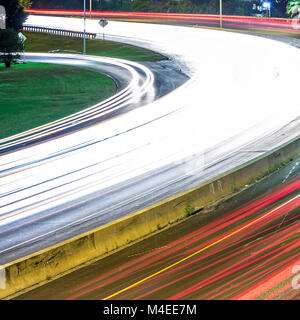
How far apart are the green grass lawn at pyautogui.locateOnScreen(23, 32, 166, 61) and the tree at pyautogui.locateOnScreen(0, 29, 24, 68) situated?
340 inches

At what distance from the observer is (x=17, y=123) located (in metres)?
29.4

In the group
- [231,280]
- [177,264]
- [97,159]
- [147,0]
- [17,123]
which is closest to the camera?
[231,280]

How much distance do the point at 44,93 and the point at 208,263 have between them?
83.3ft

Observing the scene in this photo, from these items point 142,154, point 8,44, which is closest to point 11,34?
point 8,44

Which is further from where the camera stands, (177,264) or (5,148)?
(5,148)

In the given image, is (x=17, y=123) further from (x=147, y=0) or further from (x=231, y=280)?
(x=147, y=0)

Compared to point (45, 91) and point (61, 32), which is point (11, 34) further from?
point (61, 32)

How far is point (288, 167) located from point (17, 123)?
14.2 meters

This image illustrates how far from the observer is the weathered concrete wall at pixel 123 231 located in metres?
12.4

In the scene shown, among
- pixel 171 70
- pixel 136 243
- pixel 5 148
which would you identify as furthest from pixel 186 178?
pixel 171 70

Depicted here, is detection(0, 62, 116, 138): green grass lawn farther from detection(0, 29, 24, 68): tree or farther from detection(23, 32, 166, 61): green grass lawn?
detection(23, 32, 166, 61): green grass lawn

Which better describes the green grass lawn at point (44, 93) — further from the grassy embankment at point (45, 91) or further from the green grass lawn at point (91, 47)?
the green grass lawn at point (91, 47)

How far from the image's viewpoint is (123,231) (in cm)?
1434

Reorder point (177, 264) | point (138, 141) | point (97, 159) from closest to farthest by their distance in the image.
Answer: point (177, 264), point (97, 159), point (138, 141)
